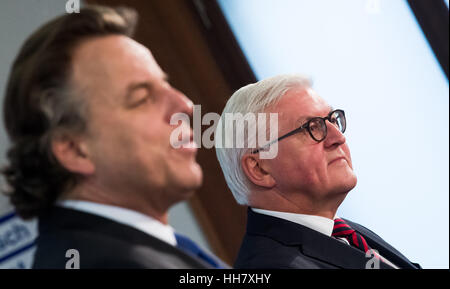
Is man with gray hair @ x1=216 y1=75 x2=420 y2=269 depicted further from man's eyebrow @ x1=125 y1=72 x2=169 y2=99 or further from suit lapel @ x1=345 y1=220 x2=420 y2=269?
man's eyebrow @ x1=125 y1=72 x2=169 y2=99

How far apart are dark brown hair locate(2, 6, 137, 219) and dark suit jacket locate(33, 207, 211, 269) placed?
4 cm

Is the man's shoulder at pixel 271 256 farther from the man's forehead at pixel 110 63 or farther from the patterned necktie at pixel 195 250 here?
the man's forehead at pixel 110 63

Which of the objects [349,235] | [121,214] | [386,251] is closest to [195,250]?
[121,214]

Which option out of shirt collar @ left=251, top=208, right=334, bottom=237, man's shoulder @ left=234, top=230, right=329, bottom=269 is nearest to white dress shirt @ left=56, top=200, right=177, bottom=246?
man's shoulder @ left=234, top=230, right=329, bottom=269

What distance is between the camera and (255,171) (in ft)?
4.93

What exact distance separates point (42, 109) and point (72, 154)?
0.27ft

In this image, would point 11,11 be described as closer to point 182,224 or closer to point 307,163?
point 182,224

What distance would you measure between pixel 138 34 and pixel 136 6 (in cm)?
11

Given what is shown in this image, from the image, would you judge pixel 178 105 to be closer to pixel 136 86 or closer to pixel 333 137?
pixel 136 86

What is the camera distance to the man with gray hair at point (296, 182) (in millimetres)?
1385

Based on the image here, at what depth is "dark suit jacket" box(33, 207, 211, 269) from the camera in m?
0.89

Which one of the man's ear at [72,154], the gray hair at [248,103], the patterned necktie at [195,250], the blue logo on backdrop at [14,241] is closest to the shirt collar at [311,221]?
the gray hair at [248,103]

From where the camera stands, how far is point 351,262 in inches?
53.2
